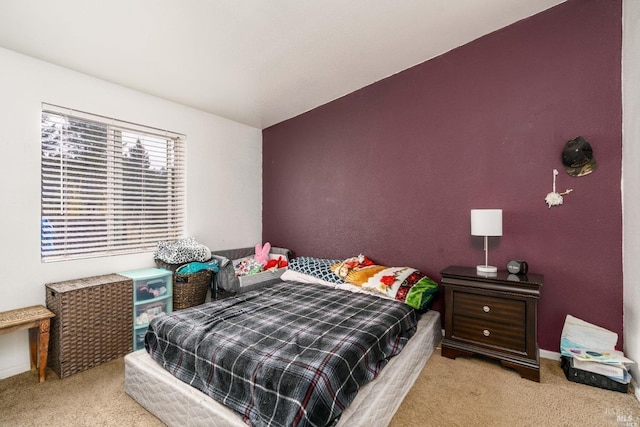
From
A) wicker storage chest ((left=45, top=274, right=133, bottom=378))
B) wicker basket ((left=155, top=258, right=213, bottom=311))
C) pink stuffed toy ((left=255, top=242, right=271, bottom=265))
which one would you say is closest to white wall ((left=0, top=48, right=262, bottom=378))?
wicker storage chest ((left=45, top=274, right=133, bottom=378))

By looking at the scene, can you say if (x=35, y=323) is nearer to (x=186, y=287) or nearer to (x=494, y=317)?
(x=186, y=287)

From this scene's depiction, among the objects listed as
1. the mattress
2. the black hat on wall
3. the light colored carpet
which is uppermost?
the black hat on wall

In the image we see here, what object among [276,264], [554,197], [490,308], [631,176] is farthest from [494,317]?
[276,264]

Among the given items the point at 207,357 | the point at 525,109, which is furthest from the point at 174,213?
the point at 525,109

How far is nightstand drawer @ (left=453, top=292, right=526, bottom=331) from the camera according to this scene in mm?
2119

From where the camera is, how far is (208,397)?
1.55 m

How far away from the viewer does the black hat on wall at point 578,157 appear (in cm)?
216

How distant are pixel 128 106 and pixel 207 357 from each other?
2.67m

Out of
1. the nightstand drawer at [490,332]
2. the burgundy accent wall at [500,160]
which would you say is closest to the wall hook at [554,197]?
the burgundy accent wall at [500,160]

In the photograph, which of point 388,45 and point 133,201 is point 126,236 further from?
point 388,45

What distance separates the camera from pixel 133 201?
10.1 ft

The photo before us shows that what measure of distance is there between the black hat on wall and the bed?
1664 mm

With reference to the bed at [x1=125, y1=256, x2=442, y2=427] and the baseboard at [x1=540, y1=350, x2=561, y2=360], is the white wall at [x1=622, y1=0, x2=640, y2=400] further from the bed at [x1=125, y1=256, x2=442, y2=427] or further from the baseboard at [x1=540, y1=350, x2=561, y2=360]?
the bed at [x1=125, y1=256, x2=442, y2=427]

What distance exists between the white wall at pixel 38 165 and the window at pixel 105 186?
0.27ft
